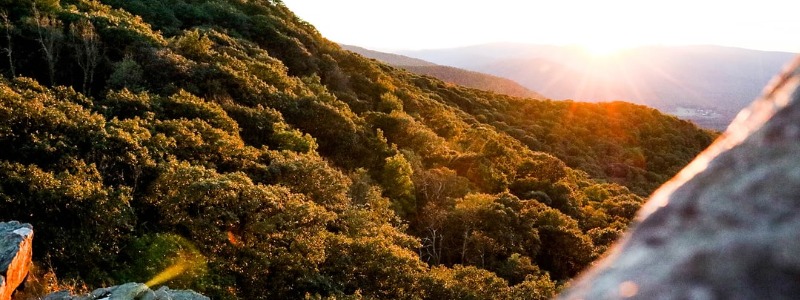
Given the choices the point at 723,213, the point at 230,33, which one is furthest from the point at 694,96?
the point at 723,213

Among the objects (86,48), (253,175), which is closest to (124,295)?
(253,175)

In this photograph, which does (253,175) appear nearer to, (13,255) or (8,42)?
(13,255)

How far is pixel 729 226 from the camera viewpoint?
655 millimetres

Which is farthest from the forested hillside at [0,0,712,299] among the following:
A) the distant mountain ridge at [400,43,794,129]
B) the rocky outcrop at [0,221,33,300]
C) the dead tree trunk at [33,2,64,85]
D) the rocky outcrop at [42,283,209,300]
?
the distant mountain ridge at [400,43,794,129]

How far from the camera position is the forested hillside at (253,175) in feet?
36.9

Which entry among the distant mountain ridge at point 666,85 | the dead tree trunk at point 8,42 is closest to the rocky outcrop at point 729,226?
the dead tree trunk at point 8,42

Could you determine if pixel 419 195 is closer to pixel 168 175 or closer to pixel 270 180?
pixel 270 180

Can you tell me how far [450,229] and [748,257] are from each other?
779 inches

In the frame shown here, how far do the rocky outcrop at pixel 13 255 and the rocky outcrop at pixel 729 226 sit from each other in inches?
365

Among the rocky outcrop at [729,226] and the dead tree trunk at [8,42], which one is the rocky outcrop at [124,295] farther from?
the dead tree trunk at [8,42]

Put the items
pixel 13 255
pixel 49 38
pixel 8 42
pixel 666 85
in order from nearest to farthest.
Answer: pixel 13 255, pixel 8 42, pixel 49 38, pixel 666 85

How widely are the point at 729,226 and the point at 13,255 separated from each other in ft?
32.4

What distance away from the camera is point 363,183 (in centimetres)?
1962

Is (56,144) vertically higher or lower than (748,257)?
lower
